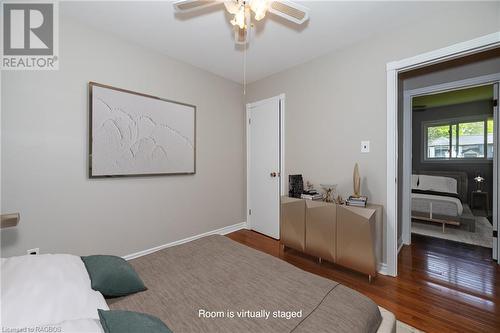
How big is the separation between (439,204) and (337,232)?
2.64 m

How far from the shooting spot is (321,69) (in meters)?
2.73

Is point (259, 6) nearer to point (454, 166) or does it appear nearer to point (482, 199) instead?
point (482, 199)

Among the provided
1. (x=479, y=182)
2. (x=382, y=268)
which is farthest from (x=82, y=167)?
(x=479, y=182)

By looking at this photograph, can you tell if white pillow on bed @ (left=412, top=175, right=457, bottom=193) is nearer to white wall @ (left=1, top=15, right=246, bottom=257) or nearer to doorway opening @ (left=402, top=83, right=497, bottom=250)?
doorway opening @ (left=402, top=83, right=497, bottom=250)

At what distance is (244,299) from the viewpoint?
99cm

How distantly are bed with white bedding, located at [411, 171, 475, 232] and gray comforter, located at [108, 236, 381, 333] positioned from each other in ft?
11.7

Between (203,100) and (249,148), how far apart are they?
1098 mm

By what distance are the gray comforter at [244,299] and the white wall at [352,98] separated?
165cm

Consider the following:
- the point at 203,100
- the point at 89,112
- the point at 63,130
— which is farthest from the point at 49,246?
the point at 203,100

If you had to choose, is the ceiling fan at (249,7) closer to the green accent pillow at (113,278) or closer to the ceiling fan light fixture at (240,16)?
the ceiling fan light fixture at (240,16)

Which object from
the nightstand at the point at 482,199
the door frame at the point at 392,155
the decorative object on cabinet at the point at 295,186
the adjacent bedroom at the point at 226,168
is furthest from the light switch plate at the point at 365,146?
the nightstand at the point at 482,199

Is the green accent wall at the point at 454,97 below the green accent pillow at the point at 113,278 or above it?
above

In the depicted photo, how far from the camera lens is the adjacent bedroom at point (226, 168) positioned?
98 cm

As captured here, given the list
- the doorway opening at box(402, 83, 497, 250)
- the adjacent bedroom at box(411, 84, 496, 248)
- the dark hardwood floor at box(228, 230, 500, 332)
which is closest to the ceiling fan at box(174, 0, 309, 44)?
the dark hardwood floor at box(228, 230, 500, 332)
